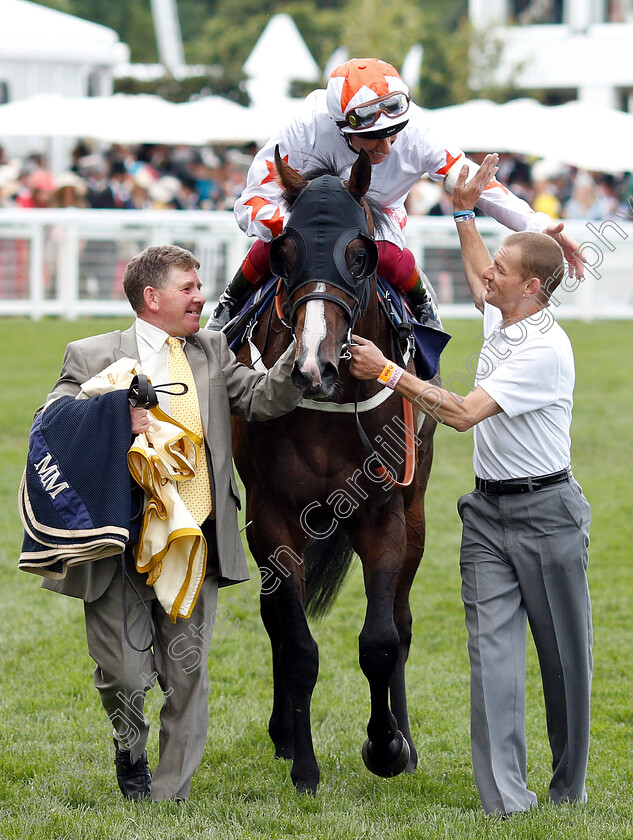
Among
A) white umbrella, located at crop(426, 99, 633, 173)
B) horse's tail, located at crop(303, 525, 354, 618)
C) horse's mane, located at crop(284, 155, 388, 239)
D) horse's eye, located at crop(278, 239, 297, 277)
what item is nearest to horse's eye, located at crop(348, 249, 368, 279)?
horse's eye, located at crop(278, 239, 297, 277)

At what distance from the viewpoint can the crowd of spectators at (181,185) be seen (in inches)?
663

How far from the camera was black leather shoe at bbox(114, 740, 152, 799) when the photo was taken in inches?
155

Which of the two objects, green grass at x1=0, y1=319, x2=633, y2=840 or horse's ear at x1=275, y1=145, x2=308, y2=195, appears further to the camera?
horse's ear at x1=275, y1=145, x2=308, y2=195

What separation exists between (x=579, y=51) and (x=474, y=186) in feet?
107

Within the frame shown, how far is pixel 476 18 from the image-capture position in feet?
115

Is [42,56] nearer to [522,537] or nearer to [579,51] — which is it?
[579,51]

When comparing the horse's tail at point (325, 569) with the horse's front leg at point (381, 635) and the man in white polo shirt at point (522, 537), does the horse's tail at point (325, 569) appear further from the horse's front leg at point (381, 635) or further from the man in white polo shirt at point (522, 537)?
the man in white polo shirt at point (522, 537)

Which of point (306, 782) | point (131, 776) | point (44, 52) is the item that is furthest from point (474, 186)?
point (44, 52)

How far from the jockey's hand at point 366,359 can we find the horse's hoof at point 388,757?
133 centimetres

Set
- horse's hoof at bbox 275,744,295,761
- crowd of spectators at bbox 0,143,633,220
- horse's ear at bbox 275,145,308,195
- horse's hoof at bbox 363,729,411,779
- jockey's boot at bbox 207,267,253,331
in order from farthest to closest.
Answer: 1. crowd of spectators at bbox 0,143,633,220
2. jockey's boot at bbox 207,267,253,331
3. horse's hoof at bbox 275,744,295,761
4. horse's hoof at bbox 363,729,411,779
5. horse's ear at bbox 275,145,308,195

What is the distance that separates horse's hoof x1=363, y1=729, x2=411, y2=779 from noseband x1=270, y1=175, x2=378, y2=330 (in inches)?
59.5

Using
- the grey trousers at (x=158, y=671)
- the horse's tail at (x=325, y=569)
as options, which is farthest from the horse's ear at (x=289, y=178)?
the horse's tail at (x=325, y=569)

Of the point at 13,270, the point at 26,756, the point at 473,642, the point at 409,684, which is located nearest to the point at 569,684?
the point at 473,642

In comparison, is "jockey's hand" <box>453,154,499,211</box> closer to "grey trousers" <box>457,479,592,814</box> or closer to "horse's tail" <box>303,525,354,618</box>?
"grey trousers" <box>457,479,592,814</box>
